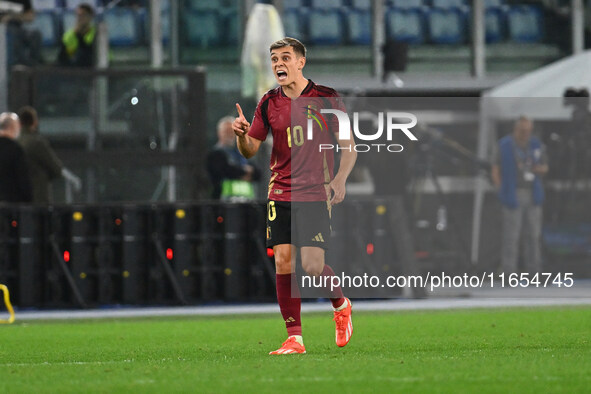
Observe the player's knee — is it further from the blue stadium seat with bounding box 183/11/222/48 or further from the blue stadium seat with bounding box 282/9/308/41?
the blue stadium seat with bounding box 282/9/308/41

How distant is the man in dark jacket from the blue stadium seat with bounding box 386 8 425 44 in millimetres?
11127

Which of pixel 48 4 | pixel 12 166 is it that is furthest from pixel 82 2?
pixel 12 166

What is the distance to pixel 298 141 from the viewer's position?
8500 mm

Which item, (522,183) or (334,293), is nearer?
(334,293)

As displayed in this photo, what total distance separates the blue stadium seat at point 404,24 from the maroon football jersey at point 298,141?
1653 centimetres

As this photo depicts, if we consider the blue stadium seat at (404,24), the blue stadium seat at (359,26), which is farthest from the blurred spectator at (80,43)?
the blue stadium seat at (404,24)

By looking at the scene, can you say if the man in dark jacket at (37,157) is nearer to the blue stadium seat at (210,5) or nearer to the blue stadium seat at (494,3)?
the blue stadium seat at (210,5)

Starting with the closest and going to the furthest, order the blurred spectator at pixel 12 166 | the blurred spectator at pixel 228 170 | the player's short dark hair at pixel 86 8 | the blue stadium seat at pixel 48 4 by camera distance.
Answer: the blurred spectator at pixel 12 166 → the blurred spectator at pixel 228 170 → the player's short dark hair at pixel 86 8 → the blue stadium seat at pixel 48 4

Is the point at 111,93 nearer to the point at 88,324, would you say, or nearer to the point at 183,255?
the point at 183,255

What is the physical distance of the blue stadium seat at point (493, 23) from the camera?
25234 mm

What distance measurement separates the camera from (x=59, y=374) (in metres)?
7.59

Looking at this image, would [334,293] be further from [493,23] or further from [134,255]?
[493,23]

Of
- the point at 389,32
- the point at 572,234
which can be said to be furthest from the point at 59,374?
the point at 389,32

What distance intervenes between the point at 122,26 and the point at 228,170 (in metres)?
6.69
